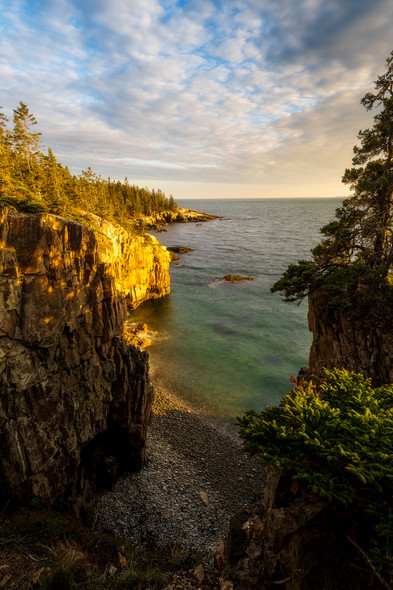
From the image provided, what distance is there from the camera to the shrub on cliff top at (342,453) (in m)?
5.75

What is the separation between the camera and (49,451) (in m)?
11.8

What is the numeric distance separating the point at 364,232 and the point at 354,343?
6.48 m

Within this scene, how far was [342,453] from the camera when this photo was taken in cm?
580

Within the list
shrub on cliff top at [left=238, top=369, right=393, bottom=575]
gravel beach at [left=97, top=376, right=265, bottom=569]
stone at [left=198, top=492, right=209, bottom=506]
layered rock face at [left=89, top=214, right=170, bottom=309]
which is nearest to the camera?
shrub on cliff top at [left=238, top=369, right=393, bottom=575]

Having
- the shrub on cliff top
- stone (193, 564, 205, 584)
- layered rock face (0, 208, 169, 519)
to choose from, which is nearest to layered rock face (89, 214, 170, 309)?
layered rock face (0, 208, 169, 519)

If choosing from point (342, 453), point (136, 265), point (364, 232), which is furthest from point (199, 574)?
point (136, 265)

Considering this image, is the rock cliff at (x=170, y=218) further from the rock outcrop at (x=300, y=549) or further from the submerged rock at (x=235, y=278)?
the rock outcrop at (x=300, y=549)

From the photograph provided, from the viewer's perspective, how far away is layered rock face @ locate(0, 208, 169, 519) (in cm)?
1070

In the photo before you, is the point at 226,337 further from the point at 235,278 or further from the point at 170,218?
the point at 170,218

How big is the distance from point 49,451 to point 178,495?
25.6 feet

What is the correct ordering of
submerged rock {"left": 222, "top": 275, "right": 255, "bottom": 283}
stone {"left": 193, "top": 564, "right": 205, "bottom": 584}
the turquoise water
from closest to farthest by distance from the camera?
stone {"left": 193, "top": 564, "right": 205, "bottom": 584}, the turquoise water, submerged rock {"left": 222, "top": 275, "right": 255, "bottom": 283}

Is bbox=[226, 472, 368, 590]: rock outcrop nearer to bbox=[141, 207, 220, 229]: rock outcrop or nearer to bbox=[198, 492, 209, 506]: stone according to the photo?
bbox=[198, 492, 209, 506]: stone

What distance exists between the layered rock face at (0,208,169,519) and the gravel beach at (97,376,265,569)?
1351 millimetres

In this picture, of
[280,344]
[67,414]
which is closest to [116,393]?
[67,414]
